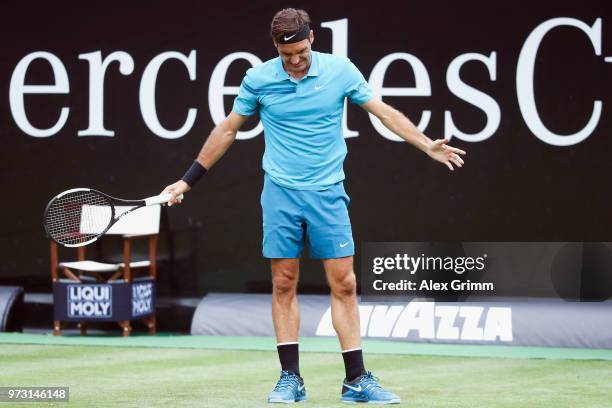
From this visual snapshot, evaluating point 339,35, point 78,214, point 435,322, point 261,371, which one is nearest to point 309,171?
point 78,214

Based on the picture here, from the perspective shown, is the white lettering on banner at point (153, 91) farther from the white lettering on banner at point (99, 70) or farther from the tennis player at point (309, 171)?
the tennis player at point (309, 171)

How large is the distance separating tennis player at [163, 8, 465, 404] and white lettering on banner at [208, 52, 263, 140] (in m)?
3.71

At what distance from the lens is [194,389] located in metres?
5.64

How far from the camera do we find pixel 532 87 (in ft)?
A: 27.9

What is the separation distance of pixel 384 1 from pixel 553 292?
91.3 inches

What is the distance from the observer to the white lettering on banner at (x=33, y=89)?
29.9ft

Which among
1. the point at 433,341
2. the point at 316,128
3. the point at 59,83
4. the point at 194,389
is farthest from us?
the point at 59,83

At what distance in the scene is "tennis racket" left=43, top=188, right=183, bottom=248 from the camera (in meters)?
5.07

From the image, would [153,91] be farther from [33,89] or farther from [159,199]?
[159,199]

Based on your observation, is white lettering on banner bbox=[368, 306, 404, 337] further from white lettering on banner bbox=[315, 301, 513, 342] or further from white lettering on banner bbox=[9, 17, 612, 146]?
white lettering on banner bbox=[9, 17, 612, 146]

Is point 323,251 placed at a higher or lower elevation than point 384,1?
lower

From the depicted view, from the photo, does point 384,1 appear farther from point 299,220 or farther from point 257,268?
point 299,220

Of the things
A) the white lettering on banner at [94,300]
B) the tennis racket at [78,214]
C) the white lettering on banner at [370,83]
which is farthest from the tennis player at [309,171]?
the white lettering on banner at [94,300]

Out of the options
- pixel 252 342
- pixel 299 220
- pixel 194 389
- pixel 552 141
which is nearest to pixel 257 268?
pixel 252 342
